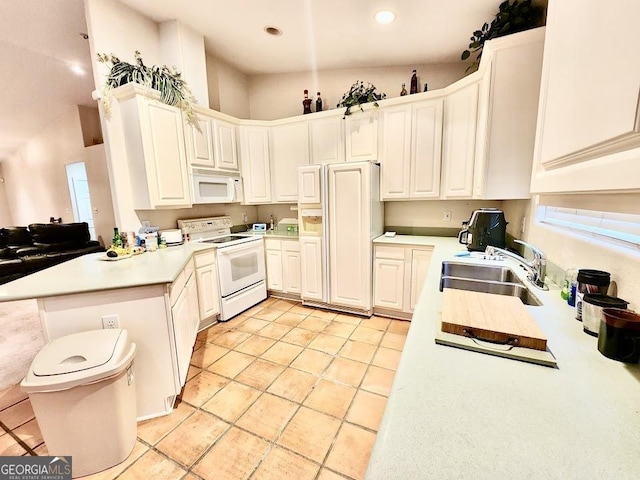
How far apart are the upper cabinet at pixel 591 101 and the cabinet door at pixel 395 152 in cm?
187

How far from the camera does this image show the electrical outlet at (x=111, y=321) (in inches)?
58.9

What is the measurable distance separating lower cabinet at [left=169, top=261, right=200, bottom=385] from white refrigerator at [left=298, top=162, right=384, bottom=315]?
127 centimetres

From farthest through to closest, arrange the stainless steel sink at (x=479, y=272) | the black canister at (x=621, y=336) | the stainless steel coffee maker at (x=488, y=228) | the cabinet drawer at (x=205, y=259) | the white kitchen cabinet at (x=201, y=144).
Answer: the white kitchen cabinet at (x=201, y=144) → the cabinet drawer at (x=205, y=259) → the stainless steel coffee maker at (x=488, y=228) → the stainless steel sink at (x=479, y=272) → the black canister at (x=621, y=336)

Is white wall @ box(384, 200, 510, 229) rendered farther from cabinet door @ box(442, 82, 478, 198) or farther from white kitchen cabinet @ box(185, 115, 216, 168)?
white kitchen cabinet @ box(185, 115, 216, 168)

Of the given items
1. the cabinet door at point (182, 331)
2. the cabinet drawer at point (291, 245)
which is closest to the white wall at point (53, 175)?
the cabinet drawer at point (291, 245)

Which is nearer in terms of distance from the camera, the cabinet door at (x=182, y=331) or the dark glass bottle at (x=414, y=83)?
the cabinet door at (x=182, y=331)

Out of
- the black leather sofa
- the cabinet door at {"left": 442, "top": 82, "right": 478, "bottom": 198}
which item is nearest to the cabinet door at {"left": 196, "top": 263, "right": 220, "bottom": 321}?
the cabinet door at {"left": 442, "top": 82, "right": 478, "bottom": 198}

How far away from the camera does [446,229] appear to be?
305cm

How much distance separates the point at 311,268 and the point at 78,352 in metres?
2.17

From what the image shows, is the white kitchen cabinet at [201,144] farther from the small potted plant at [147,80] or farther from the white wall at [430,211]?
the white wall at [430,211]

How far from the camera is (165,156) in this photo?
2.47m

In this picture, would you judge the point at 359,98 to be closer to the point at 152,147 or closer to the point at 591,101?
the point at 152,147

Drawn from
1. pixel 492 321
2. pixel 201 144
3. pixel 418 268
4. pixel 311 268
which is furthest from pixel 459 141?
pixel 201 144

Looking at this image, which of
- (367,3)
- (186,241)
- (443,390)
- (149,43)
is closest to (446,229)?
(367,3)
